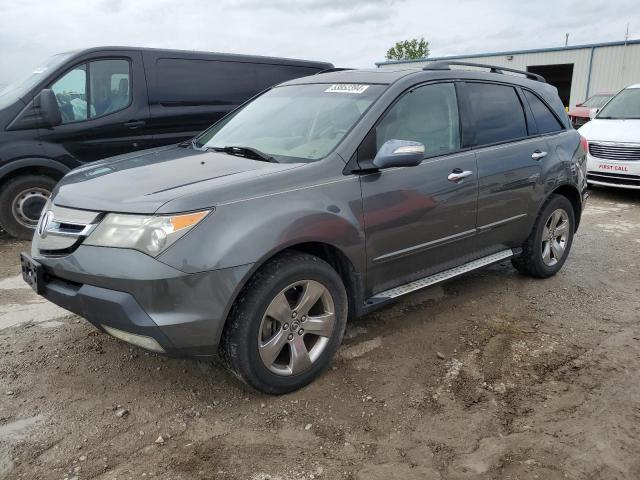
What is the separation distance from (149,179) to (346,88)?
1.46m

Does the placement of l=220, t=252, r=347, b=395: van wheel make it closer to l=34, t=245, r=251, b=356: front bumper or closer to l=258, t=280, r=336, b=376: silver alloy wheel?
l=258, t=280, r=336, b=376: silver alloy wheel

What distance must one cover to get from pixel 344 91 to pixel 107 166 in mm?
1571

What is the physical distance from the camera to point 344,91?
3.60 metres

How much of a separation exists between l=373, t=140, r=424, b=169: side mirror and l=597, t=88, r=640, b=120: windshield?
7.74m

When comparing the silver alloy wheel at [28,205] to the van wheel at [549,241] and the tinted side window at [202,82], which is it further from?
the van wheel at [549,241]

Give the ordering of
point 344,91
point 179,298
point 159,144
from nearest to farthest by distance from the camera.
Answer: point 179,298
point 344,91
point 159,144

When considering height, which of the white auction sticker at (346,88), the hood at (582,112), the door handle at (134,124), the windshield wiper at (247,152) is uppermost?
the white auction sticker at (346,88)

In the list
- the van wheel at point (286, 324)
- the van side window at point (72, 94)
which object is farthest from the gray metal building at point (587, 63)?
the van wheel at point (286, 324)

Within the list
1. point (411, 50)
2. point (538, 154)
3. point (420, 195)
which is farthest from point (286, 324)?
point (411, 50)

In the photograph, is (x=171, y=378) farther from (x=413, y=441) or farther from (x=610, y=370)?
(x=610, y=370)

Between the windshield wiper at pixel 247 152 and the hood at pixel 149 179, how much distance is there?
60 millimetres

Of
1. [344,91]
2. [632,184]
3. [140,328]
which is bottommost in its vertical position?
[632,184]

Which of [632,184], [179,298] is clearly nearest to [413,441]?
[179,298]

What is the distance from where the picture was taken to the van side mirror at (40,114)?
5531 mm
